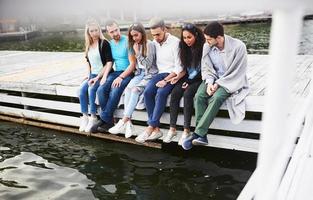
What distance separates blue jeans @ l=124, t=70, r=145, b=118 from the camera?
13.5 feet

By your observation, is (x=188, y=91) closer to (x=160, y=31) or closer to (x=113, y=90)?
(x=160, y=31)

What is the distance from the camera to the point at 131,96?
412 cm

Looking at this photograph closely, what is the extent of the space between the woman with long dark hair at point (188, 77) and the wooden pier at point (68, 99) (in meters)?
0.27

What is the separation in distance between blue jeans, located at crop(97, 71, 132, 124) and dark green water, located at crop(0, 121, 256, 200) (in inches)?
18.9

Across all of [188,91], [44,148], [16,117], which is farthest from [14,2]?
[16,117]

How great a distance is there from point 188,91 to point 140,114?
2.99 ft

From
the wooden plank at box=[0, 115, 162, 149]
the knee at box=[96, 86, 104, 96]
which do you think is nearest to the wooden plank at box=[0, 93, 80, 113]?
the wooden plank at box=[0, 115, 162, 149]

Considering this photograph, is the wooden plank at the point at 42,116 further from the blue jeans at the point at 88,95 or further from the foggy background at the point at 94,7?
the foggy background at the point at 94,7

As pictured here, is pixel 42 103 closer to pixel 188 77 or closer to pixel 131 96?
pixel 131 96

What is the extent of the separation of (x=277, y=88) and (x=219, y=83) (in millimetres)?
2804

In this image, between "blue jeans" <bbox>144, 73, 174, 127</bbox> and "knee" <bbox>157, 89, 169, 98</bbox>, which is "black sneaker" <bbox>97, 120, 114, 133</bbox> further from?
"knee" <bbox>157, 89, 169, 98</bbox>

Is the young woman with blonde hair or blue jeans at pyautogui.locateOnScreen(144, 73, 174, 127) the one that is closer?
blue jeans at pyautogui.locateOnScreen(144, 73, 174, 127)

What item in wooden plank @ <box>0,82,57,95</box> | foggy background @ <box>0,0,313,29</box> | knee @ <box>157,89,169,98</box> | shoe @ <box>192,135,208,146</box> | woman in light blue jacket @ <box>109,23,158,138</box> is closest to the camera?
foggy background @ <box>0,0,313,29</box>

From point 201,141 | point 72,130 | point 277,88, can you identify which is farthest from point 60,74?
point 277,88
